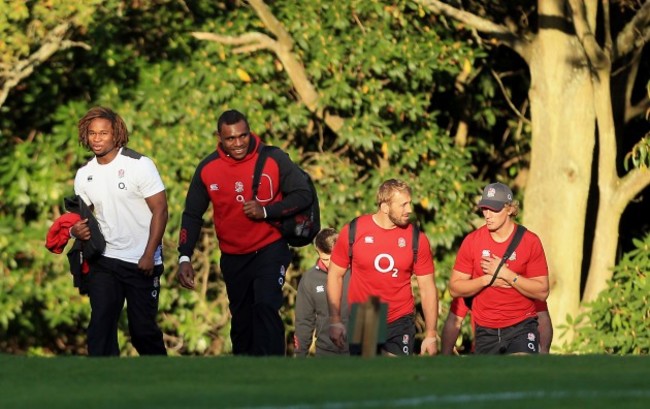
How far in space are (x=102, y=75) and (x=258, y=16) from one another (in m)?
1.72

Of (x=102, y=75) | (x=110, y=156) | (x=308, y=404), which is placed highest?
(x=102, y=75)

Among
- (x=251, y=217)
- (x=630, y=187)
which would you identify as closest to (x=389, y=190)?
(x=251, y=217)

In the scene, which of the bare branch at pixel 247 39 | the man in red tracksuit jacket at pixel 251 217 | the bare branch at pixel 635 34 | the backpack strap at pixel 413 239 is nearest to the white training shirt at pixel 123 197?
the man in red tracksuit jacket at pixel 251 217

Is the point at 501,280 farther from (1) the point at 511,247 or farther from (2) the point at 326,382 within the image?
(2) the point at 326,382

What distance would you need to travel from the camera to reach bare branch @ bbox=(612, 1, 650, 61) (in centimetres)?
1923

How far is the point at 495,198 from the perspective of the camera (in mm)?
12773

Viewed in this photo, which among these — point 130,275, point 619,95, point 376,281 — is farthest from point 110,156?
point 619,95

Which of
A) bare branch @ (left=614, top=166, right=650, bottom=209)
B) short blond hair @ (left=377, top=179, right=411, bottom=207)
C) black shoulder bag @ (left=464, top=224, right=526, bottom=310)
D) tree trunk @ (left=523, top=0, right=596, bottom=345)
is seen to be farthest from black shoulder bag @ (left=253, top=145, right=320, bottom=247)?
bare branch @ (left=614, top=166, right=650, bottom=209)

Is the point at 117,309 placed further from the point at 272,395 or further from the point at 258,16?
the point at 258,16

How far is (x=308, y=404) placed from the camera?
8430 millimetres

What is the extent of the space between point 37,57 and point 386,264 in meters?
7.08

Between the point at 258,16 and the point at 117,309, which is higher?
the point at 258,16

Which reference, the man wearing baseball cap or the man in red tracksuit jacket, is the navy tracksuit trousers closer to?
the man in red tracksuit jacket

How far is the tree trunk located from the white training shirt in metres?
7.96
